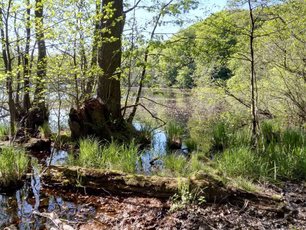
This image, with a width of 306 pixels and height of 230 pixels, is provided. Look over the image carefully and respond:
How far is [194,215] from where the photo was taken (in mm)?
3230

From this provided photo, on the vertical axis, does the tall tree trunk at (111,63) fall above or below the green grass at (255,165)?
above

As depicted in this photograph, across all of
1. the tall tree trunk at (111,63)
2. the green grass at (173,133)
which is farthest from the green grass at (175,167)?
the green grass at (173,133)

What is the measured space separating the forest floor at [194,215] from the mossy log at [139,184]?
0.12 m

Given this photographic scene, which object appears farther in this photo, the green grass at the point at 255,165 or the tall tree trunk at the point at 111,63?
the tall tree trunk at the point at 111,63

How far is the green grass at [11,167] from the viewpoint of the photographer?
4.13 metres

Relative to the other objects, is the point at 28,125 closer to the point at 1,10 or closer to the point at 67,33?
the point at 67,33

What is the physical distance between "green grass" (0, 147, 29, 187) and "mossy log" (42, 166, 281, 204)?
360 mm

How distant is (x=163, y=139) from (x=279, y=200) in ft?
16.5

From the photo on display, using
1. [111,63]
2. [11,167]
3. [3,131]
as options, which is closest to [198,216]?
[11,167]

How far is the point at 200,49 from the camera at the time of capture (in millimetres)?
7723

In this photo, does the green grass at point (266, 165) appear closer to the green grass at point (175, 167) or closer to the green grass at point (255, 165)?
the green grass at point (255, 165)

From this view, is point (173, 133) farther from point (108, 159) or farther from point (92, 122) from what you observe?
point (108, 159)

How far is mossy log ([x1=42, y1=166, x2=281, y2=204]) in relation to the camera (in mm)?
3621

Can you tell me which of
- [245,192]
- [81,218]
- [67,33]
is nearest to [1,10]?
[67,33]
